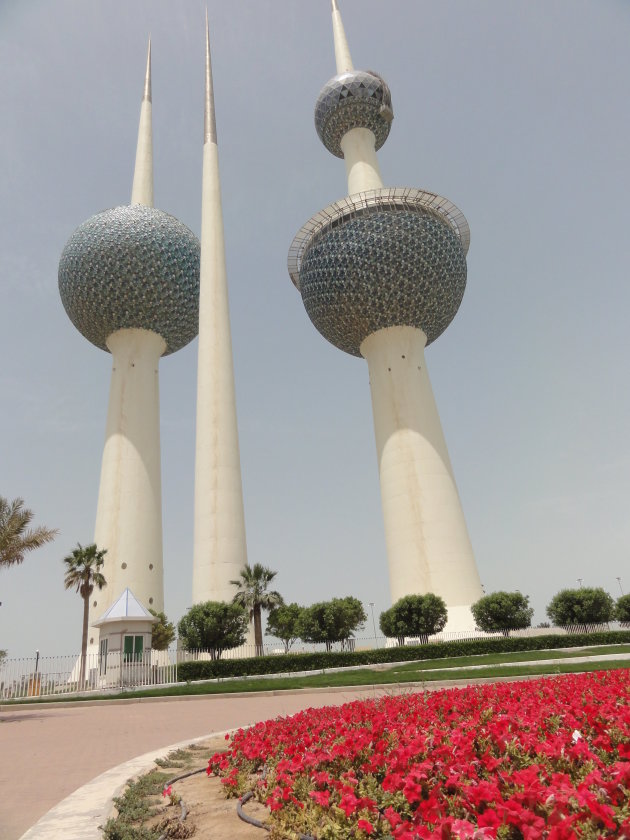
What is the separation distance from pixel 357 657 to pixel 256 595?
10919 mm

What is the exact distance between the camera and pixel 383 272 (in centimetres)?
5591

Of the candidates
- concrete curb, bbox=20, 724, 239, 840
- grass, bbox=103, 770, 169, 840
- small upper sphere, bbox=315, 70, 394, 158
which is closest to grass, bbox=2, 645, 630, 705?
concrete curb, bbox=20, 724, 239, 840

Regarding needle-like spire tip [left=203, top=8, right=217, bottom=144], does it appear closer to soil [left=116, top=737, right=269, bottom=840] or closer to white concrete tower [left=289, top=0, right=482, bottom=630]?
white concrete tower [left=289, top=0, right=482, bottom=630]

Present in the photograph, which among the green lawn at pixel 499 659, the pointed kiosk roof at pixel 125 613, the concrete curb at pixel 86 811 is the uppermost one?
the pointed kiosk roof at pixel 125 613

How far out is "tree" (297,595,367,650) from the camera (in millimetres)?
40812

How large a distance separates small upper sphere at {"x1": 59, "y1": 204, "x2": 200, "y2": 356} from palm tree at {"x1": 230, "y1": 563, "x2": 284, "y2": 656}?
28727 mm

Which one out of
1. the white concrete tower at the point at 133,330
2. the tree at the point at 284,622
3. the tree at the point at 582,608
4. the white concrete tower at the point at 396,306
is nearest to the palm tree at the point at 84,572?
the white concrete tower at the point at 133,330

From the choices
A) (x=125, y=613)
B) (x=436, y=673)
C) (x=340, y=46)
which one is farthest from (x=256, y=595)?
(x=340, y=46)

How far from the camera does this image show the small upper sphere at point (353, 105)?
6612 cm

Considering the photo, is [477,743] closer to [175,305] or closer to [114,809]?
[114,809]

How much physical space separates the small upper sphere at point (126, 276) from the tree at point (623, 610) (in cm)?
4821

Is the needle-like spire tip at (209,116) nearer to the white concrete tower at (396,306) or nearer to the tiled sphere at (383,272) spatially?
the white concrete tower at (396,306)

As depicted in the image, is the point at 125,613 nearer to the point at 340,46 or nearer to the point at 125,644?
the point at 125,644

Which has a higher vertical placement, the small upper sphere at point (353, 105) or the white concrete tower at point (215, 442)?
the small upper sphere at point (353, 105)
